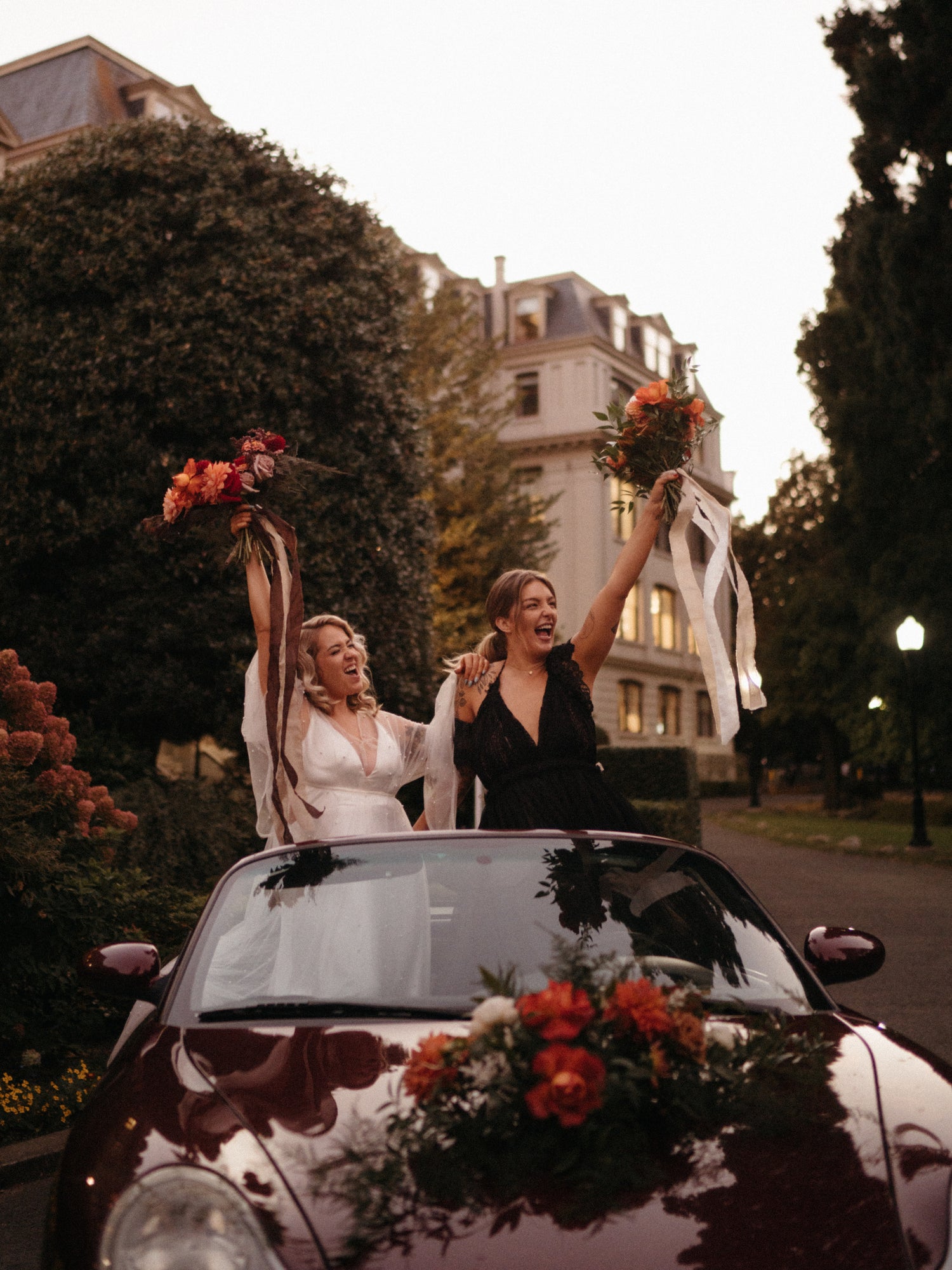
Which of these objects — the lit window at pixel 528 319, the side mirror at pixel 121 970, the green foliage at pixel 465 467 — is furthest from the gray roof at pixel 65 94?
the side mirror at pixel 121 970

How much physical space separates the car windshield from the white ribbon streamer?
1.26 meters

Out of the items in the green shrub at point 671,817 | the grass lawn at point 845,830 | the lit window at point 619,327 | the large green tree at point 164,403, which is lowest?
the grass lawn at point 845,830

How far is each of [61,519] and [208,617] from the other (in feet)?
5.96

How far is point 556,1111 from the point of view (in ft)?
7.17

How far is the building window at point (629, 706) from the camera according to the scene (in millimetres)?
49125

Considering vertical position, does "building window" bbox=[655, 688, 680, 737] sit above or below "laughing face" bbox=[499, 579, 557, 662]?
A: above

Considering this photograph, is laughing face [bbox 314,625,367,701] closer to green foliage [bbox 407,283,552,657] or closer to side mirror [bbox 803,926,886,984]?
side mirror [bbox 803,926,886,984]

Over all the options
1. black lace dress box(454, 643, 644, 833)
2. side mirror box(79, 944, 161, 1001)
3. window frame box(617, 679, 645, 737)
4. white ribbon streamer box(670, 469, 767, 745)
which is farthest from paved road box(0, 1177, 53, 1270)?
window frame box(617, 679, 645, 737)

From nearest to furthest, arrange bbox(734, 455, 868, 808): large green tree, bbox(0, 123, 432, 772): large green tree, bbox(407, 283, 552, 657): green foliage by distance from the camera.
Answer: bbox(0, 123, 432, 772): large green tree
bbox(407, 283, 552, 657): green foliage
bbox(734, 455, 868, 808): large green tree

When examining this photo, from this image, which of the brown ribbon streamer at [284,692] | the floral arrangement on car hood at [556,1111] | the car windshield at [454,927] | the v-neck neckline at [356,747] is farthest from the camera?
the v-neck neckline at [356,747]

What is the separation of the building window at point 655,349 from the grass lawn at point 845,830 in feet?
61.7

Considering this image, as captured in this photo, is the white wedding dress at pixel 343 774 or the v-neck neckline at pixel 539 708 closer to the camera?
the v-neck neckline at pixel 539 708

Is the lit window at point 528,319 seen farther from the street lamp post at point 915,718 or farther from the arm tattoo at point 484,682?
the arm tattoo at point 484,682

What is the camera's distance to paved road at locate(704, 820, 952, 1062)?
7809mm
